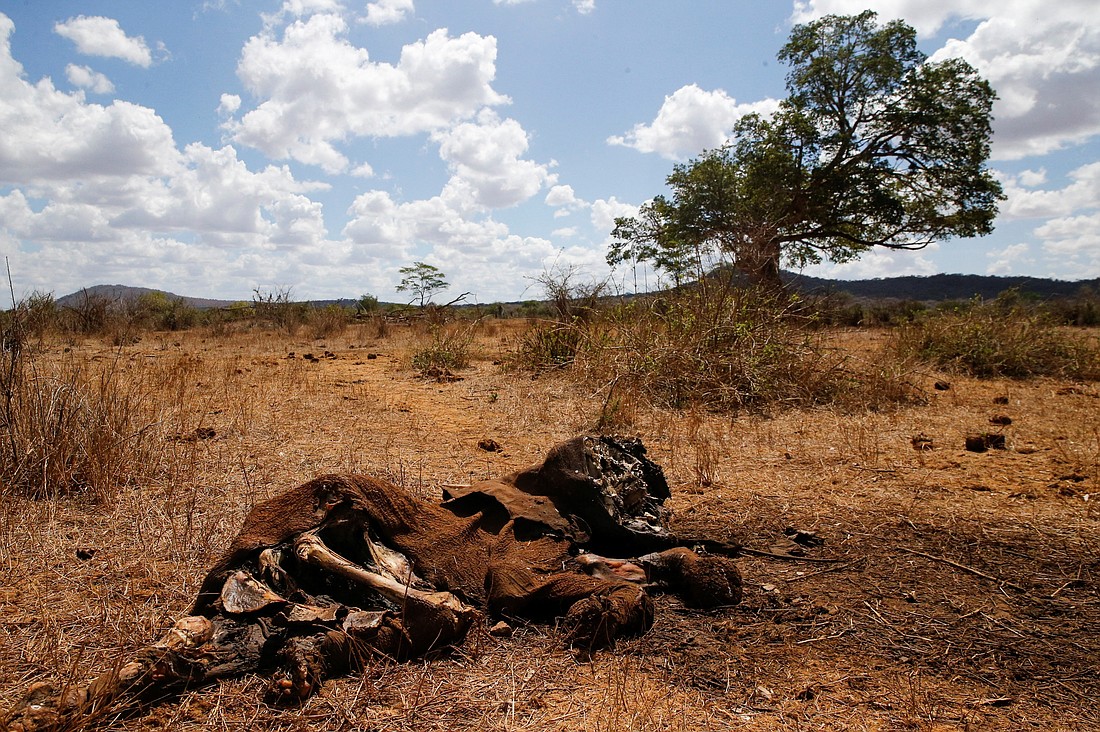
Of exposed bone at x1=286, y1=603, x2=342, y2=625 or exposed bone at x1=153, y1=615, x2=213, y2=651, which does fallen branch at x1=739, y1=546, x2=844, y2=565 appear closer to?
exposed bone at x1=286, y1=603, x2=342, y2=625

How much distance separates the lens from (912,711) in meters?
2.10

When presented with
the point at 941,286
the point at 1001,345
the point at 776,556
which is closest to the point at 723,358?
the point at 776,556

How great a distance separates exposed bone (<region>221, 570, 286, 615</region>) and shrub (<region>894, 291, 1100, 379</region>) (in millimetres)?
10334

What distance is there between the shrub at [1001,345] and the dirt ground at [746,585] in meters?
3.69

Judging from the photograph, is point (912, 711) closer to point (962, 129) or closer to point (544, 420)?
point (544, 420)

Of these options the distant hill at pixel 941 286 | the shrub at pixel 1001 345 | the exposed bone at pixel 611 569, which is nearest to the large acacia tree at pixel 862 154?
the shrub at pixel 1001 345

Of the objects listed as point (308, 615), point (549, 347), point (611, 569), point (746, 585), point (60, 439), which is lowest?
point (746, 585)

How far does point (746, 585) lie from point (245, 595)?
83.7 inches

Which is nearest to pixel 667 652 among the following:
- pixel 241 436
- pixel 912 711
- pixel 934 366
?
pixel 912 711

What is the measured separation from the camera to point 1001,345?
9.97 m

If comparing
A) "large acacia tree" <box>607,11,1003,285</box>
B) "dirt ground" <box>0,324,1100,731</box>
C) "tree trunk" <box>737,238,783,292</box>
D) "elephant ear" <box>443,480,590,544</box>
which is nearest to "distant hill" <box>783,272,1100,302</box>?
"large acacia tree" <box>607,11,1003,285</box>

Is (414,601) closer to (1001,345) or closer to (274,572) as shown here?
(274,572)

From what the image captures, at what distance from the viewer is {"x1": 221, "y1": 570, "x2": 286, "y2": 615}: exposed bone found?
2.35 m

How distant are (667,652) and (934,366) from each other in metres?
9.64
